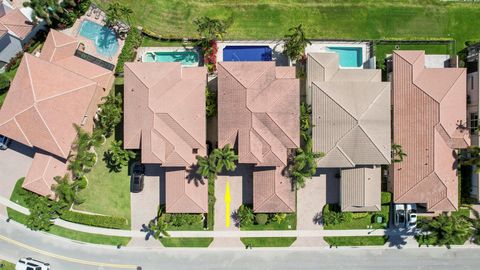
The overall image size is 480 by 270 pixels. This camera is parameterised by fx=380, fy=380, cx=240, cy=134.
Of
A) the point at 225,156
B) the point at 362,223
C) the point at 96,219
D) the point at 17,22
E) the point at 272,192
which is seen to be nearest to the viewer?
the point at 225,156

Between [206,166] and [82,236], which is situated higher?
[206,166]

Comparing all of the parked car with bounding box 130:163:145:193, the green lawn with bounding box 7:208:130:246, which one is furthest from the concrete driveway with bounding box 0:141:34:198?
the parked car with bounding box 130:163:145:193

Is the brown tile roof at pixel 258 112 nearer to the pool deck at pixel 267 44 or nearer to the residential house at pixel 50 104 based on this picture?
the pool deck at pixel 267 44

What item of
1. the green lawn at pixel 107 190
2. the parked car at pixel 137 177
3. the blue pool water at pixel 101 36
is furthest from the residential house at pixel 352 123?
the blue pool water at pixel 101 36

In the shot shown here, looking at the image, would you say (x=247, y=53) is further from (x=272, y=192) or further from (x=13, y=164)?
(x=13, y=164)

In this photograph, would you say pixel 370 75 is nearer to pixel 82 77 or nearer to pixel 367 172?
pixel 367 172

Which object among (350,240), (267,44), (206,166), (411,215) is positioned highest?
(267,44)

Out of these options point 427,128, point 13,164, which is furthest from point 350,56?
point 13,164
